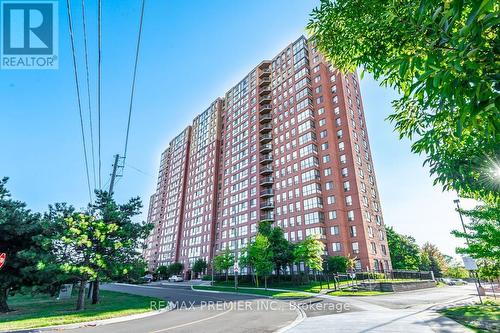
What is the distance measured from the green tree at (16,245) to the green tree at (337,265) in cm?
3627

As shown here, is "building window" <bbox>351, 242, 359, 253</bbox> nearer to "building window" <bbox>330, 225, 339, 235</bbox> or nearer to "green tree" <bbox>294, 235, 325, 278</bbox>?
"building window" <bbox>330, 225, 339, 235</bbox>

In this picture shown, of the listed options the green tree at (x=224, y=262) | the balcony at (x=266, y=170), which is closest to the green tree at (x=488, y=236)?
the green tree at (x=224, y=262)

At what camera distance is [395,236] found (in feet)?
228

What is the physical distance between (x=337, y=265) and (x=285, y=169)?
25374 millimetres

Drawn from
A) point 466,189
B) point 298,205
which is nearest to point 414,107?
point 466,189

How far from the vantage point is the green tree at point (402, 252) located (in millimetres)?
64000

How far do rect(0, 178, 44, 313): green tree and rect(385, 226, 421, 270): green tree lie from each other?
69322mm

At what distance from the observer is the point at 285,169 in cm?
6062

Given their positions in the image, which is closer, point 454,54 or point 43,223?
point 454,54

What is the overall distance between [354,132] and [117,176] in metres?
48.1

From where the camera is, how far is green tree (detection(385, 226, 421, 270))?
210ft

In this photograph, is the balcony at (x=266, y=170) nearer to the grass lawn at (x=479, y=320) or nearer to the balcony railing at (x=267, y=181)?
the balcony railing at (x=267, y=181)

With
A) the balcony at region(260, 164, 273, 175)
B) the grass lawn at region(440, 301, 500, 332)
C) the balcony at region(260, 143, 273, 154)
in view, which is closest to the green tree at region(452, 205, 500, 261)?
the grass lawn at region(440, 301, 500, 332)

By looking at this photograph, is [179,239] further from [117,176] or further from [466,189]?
[466,189]
